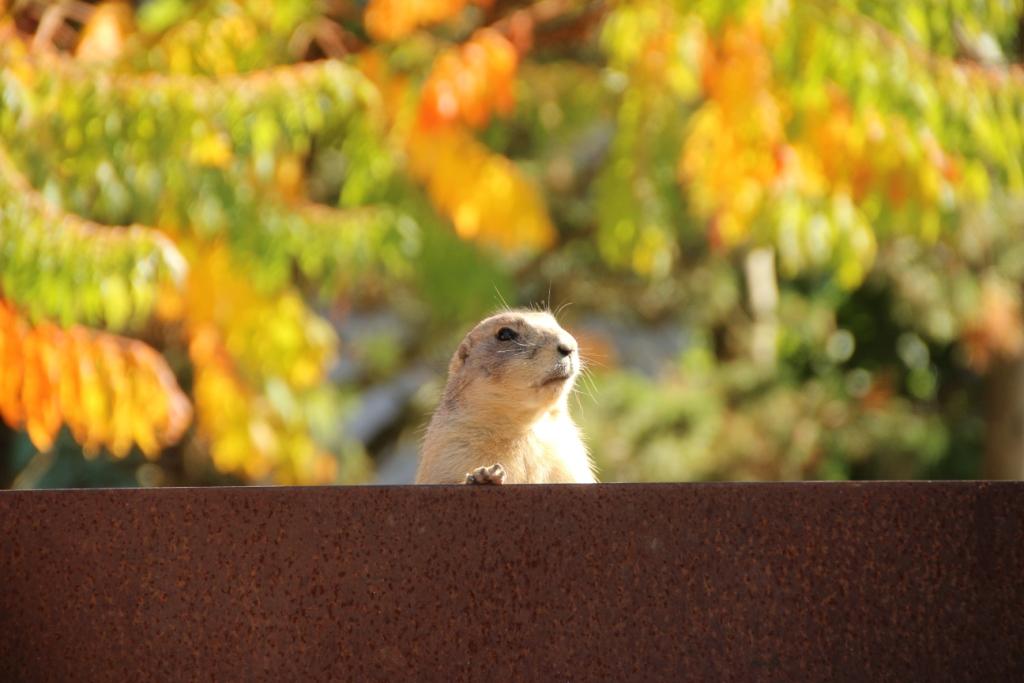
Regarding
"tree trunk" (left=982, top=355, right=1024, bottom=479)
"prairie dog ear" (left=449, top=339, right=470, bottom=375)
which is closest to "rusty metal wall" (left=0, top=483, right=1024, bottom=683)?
"prairie dog ear" (left=449, top=339, right=470, bottom=375)

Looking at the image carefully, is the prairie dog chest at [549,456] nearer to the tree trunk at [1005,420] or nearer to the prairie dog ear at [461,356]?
the prairie dog ear at [461,356]

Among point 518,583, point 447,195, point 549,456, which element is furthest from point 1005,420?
point 518,583

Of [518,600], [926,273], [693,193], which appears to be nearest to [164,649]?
[518,600]

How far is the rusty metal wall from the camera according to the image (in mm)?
2916

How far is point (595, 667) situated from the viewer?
299 centimetres

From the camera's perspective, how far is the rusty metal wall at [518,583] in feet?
9.57

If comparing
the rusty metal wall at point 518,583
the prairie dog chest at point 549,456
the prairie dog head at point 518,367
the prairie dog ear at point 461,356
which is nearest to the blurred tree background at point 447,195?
the prairie dog ear at point 461,356

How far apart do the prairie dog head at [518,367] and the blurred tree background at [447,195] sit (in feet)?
5.28

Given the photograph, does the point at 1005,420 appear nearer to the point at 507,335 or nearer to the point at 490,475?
the point at 507,335

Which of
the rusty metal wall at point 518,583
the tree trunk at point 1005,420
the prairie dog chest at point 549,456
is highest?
the rusty metal wall at point 518,583

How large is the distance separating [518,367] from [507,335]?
0.21m

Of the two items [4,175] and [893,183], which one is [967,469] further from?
[4,175]

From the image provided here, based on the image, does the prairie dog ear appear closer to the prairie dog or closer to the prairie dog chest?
the prairie dog

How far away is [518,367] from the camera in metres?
4.17
